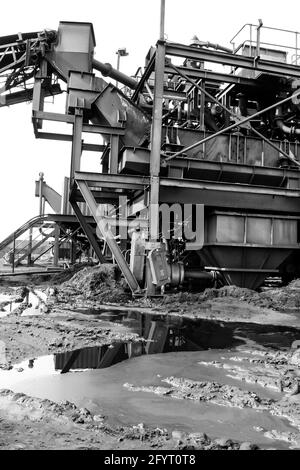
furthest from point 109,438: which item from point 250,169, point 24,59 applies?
point 24,59

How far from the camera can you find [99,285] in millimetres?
10125

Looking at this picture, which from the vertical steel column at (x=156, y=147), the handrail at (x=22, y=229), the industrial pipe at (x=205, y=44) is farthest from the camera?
the handrail at (x=22, y=229)

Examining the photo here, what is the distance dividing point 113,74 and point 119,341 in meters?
11.5

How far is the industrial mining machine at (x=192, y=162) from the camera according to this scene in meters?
9.02

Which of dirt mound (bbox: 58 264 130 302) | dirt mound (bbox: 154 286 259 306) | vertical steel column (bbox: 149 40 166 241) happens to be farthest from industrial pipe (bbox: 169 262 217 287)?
dirt mound (bbox: 58 264 130 302)

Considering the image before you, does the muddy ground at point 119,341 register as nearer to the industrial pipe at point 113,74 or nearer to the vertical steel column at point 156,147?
the vertical steel column at point 156,147

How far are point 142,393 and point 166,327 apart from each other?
2913 mm

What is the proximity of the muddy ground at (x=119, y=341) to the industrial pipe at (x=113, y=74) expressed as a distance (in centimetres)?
703

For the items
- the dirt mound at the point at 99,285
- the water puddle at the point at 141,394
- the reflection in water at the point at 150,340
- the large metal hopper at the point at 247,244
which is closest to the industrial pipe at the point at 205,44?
the large metal hopper at the point at 247,244

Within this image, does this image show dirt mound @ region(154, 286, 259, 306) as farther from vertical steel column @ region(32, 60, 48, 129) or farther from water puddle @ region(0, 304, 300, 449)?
vertical steel column @ region(32, 60, 48, 129)

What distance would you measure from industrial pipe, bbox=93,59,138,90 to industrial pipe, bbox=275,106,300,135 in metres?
5.71

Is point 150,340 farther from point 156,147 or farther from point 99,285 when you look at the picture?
point 99,285

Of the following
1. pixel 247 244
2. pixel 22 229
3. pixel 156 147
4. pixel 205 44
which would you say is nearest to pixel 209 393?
pixel 156 147
